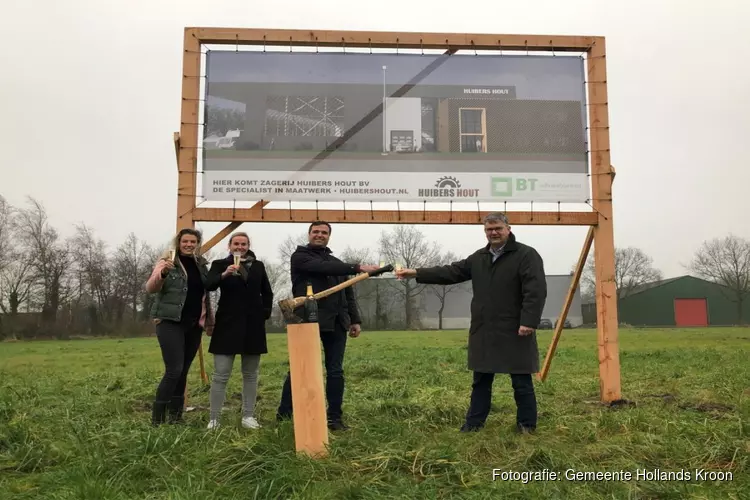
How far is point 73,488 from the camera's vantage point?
3.06 meters

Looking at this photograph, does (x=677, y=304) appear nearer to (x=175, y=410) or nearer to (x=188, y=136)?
(x=188, y=136)

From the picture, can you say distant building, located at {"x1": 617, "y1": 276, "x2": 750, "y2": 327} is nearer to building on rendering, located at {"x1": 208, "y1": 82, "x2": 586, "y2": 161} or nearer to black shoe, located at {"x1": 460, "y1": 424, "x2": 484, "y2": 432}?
building on rendering, located at {"x1": 208, "y1": 82, "x2": 586, "y2": 161}

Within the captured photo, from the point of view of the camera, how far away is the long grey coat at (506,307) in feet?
15.6

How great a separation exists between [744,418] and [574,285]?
2257 mm

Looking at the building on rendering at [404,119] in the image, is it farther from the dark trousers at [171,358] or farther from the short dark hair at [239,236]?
the dark trousers at [171,358]

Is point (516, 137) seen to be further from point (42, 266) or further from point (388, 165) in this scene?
point (42, 266)

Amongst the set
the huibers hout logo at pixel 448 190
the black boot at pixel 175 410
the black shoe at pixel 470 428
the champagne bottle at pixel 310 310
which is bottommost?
the black shoe at pixel 470 428

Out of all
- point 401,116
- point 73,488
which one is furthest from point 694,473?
point 401,116

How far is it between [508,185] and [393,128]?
5.21 feet

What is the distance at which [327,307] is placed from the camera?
16.5 feet

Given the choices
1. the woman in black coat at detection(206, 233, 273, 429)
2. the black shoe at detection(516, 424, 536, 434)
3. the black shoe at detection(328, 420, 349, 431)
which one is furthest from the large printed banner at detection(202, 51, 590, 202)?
the black shoe at detection(516, 424, 536, 434)

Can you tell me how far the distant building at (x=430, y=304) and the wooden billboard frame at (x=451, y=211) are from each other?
3209 centimetres

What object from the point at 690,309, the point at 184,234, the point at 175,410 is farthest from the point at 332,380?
the point at 690,309

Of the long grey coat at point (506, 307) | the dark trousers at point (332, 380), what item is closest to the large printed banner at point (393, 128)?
the long grey coat at point (506, 307)
